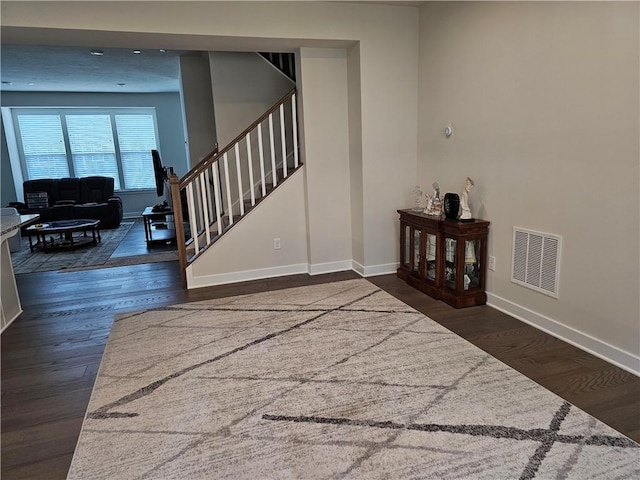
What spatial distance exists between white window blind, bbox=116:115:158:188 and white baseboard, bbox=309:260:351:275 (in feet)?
21.8

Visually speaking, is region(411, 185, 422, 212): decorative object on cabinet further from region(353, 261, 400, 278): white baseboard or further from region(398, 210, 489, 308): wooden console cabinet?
Result: region(353, 261, 400, 278): white baseboard

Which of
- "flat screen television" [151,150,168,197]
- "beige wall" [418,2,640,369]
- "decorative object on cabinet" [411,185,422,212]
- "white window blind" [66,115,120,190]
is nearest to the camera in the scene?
"beige wall" [418,2,640,369]

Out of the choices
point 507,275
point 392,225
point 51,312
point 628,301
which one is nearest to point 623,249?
point 628,301

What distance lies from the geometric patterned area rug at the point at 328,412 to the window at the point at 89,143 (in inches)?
289

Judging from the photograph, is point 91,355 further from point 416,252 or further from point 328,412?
point 416,252

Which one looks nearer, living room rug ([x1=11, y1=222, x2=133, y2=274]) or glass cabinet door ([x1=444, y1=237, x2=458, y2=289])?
glass cabinet door ([x1=444, y1=237, x2=458, y2=289])

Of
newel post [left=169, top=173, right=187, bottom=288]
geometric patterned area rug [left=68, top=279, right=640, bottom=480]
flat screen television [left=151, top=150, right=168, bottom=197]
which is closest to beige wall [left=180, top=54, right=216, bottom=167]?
flat screen television [left=151, top=150, right=168, bottom=197]

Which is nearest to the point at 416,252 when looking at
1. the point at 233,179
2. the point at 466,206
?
the point at 466,206

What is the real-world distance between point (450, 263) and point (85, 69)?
653cm

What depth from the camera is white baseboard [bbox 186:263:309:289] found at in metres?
4.09

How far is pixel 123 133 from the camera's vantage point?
920 cm

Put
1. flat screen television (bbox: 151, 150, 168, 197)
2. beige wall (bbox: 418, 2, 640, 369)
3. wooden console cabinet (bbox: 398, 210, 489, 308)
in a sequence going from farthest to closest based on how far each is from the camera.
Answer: flat screen television (bbox: 151, 150, 168, 197), wooden console cabinet (bbox: 398, 210, 489, 308), beige wall (bbox: 418, 2, 640, 369)

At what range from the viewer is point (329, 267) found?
4.45 meters

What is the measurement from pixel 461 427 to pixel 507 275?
163 cm
